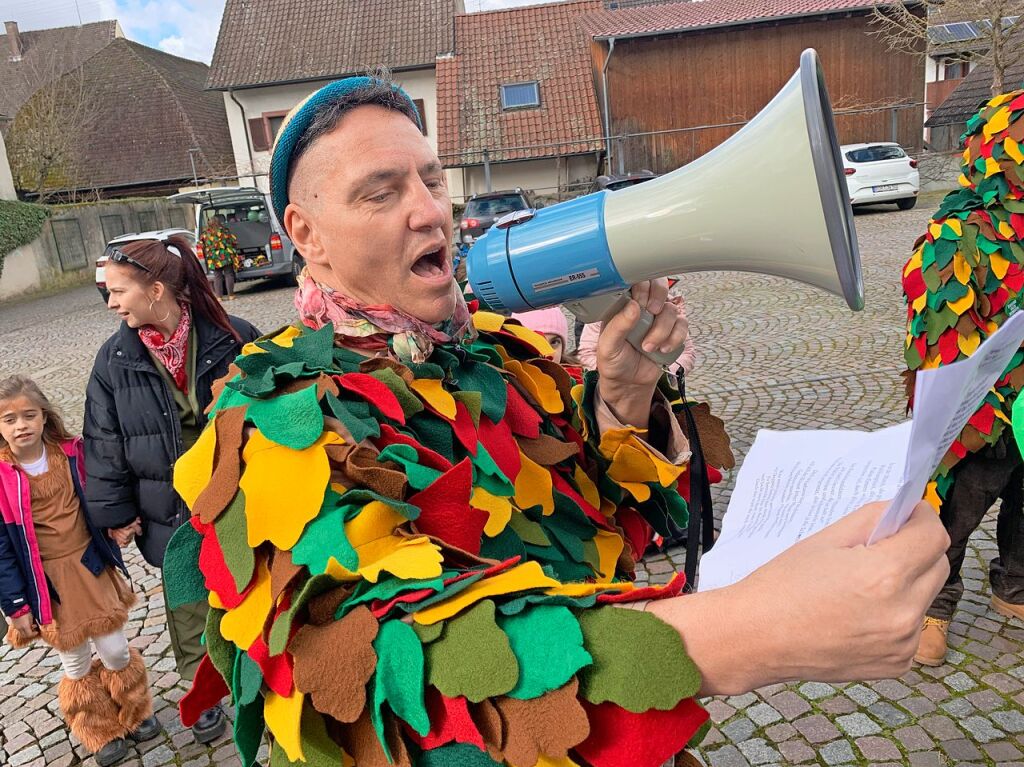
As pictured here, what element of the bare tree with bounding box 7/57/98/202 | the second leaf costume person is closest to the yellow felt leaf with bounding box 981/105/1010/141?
the second leaf costume person

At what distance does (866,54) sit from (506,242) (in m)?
24.2

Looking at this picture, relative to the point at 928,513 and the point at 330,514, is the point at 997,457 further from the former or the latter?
the point at 330,514

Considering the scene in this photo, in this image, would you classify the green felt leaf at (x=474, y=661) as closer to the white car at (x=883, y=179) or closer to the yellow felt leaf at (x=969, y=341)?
the yellow felt leaf at (x=969, y=341)

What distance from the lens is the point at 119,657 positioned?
10.4ft

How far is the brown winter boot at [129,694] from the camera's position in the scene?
122 inches

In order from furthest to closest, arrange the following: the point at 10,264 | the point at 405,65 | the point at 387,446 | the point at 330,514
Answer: the point at 405,65
the point at 10,264
the point at 387,446
the point at 330,514

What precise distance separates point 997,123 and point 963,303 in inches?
23.3

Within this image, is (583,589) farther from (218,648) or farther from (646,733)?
(218,648)

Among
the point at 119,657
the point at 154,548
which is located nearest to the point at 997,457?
the point at 154,548

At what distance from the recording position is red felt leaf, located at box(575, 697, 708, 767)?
848 mm

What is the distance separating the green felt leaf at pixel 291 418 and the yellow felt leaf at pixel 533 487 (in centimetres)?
A: 44

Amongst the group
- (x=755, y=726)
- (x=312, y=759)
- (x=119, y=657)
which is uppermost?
(x=312, y=759)

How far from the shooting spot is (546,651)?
2.74ft

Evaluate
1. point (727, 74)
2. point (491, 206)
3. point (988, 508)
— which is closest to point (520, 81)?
point (727, 74)
